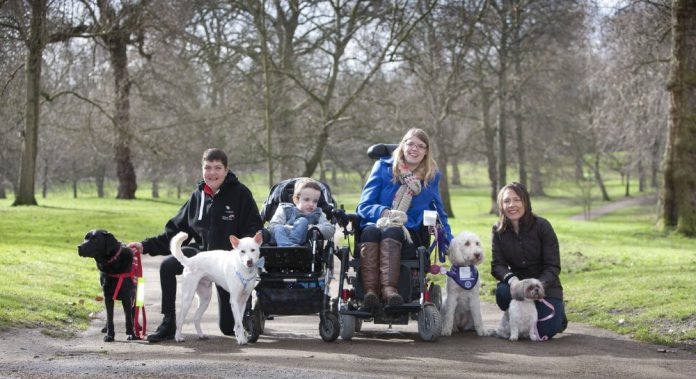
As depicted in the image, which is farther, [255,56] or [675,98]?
[255,56]

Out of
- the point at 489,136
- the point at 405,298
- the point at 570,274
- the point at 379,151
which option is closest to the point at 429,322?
the point at 405,298

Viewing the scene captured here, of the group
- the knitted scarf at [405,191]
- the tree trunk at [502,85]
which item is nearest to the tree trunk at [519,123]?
the tree trunk at [502,85]

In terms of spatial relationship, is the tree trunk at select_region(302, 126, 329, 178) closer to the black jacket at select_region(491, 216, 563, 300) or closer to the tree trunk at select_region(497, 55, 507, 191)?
the tree trunk at select_region(497, 55, 507, 191)

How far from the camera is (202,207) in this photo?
25.4 ft

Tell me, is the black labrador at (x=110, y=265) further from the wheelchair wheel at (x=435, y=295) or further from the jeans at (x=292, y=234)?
the wheelchair wheel at (x=435, y=295)

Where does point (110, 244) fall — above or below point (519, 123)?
below

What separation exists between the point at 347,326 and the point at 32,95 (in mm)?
20067

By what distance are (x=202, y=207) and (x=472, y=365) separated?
2.84 meters

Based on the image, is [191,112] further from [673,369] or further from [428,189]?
[673,369]

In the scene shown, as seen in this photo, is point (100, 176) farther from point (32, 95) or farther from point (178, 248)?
point (178, 248)

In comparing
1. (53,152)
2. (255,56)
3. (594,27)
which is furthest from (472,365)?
(53,152)

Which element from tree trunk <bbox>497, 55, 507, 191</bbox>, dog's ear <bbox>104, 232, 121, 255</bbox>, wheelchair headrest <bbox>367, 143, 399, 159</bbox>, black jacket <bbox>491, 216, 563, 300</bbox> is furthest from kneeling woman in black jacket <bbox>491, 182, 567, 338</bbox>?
tree trunk <bbox>497, 55, 507, 191</bbox>

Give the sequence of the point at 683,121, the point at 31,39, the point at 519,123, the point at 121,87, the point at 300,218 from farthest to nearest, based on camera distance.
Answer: the point at 519,123, the point at 121,87, the point at 31,39, the point at 683,121, the point at 300,218

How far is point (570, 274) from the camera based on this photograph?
12.9m
